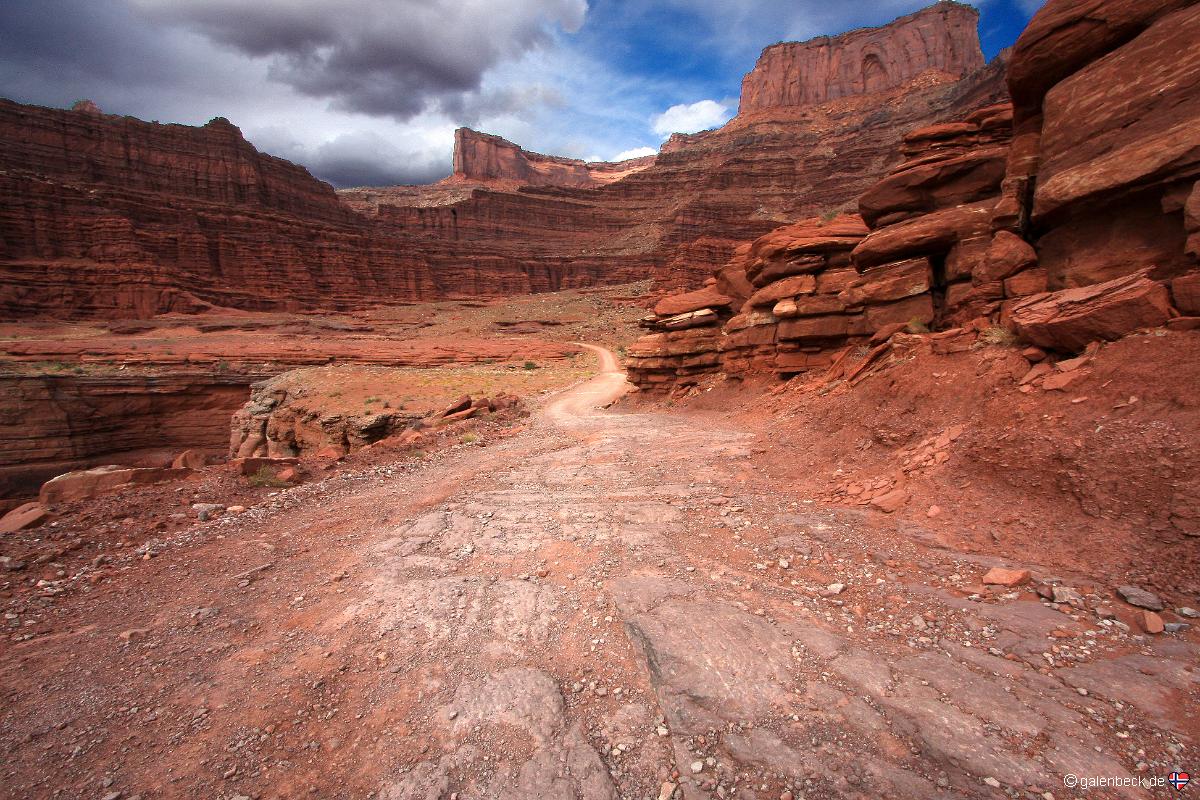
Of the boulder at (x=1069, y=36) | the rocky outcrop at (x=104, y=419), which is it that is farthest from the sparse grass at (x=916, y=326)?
the rocky outcrop at (x=104, y=419)

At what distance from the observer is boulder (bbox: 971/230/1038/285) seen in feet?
23.3

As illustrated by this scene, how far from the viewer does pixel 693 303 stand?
640 inches

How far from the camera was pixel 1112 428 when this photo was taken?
4211mm

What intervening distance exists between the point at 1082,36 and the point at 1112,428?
5995 mm

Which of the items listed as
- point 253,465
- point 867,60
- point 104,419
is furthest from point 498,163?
point 253,465

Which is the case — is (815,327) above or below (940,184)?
below

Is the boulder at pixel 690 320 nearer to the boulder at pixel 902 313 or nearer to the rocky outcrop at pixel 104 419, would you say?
the boulder at pixel 902 313

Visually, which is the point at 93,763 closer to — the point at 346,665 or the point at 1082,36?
the point at 346,665

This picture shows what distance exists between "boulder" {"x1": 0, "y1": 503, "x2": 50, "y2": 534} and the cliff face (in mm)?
117115

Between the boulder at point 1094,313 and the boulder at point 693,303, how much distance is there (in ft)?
32.9

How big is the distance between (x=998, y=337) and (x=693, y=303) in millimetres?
10154

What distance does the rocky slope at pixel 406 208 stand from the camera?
4909cm

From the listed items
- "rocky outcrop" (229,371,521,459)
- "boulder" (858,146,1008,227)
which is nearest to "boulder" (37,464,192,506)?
"rocky outcrop" (229,371,521,459)

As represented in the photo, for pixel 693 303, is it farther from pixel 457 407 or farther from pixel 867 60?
pixel 867 60
